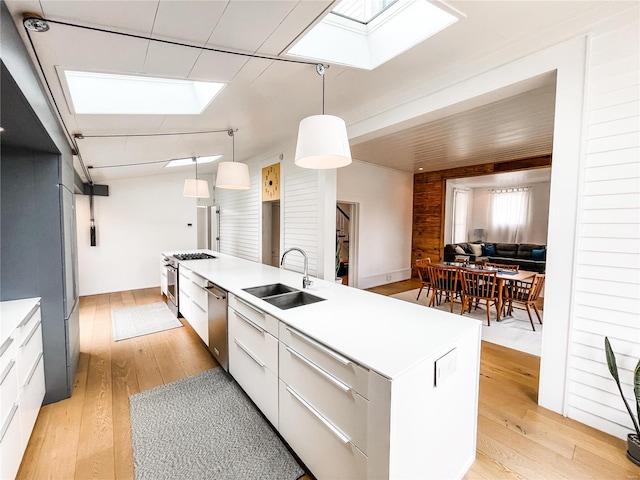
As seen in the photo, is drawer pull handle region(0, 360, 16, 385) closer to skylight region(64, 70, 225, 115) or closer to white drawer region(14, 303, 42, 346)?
white drawer region(14, 303, 42, 346)

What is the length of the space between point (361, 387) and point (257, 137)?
3846mm

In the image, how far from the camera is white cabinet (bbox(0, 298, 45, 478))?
1408 millimetres

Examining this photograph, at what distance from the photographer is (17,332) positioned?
64.3 inches

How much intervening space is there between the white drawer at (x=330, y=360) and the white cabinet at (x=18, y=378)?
144cm

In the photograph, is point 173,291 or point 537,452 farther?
point 173,291

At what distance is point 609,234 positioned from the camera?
180cm

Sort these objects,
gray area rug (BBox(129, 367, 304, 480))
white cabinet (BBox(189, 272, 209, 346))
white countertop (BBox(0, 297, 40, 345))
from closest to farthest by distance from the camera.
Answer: white countertop (BBox(0, 297, 40, 345))
gray area rug (BBox(129, 367, 304, 480))
white cabinet (BBox(189, 272, 209, 346))

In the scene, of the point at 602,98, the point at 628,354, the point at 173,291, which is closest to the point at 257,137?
the point at 173,291

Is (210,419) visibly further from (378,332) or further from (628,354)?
(628,354)

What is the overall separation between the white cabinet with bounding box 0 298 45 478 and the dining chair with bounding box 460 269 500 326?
15.2 ft

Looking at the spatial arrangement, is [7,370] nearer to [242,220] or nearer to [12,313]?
[12,313]

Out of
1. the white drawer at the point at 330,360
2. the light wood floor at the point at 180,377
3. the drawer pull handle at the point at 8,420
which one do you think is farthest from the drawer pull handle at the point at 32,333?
the white drawer at the point at 330,360

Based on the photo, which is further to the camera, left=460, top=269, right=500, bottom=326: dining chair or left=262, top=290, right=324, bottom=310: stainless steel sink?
left=460, top=269, right=500, bottom=326: dining chair

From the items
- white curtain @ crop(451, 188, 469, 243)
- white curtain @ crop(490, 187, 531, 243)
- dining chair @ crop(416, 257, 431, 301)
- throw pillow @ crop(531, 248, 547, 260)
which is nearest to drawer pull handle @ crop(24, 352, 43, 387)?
dining chair @ crop(416, 257, 431, 301)
